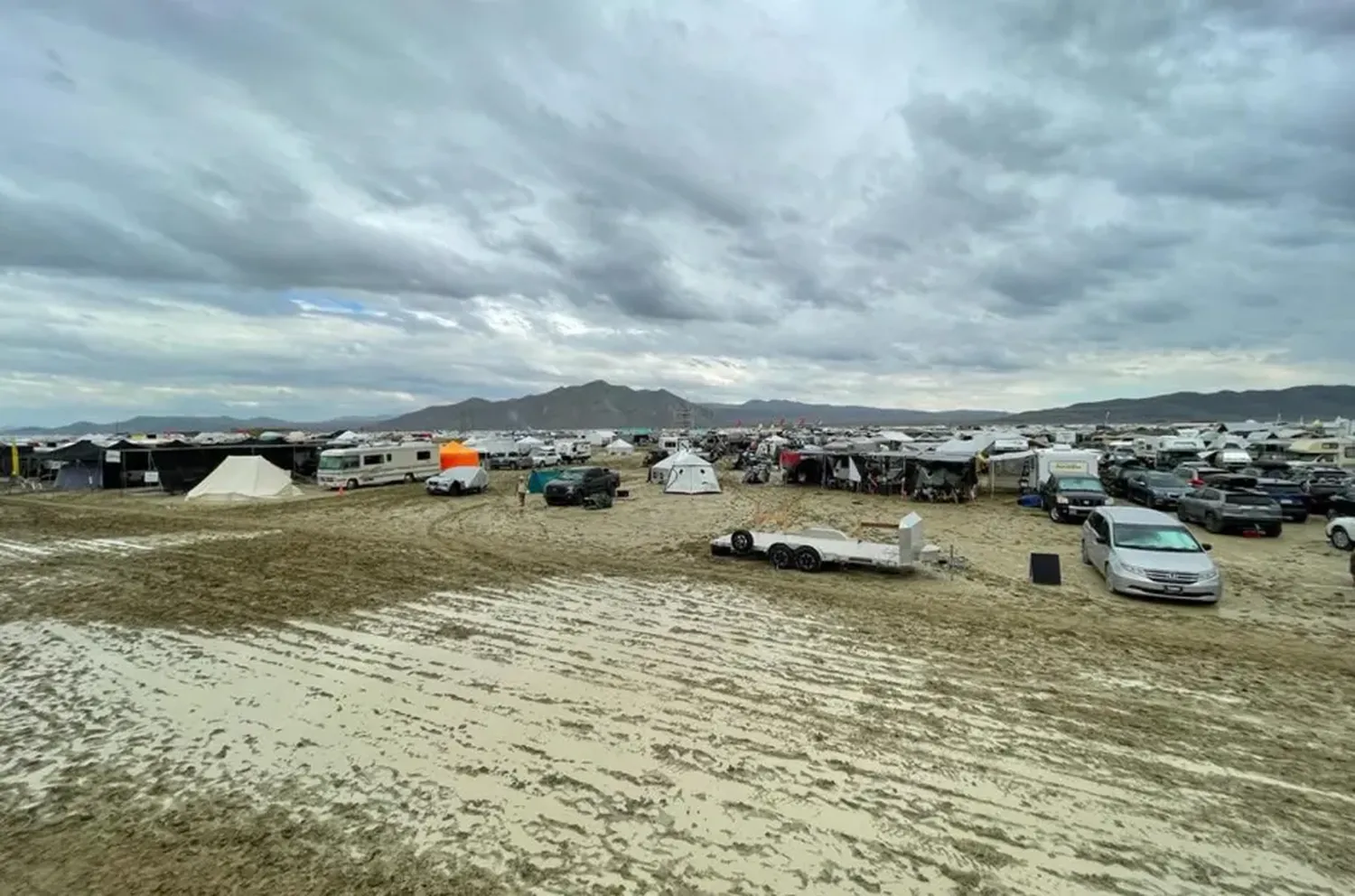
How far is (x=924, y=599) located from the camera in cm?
1190

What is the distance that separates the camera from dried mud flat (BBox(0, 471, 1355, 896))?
4324 millimetres

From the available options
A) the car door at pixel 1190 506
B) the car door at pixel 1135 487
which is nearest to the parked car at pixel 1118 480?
the car door at pixel 1135 487

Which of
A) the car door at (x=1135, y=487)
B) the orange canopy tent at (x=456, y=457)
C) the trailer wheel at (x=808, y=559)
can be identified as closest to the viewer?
the trailer wheel at (x=808, y=559)

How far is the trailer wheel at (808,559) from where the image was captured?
562 inches

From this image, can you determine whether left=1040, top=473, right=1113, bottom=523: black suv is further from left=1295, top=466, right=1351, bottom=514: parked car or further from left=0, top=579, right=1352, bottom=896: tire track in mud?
left=0, top=579, right=1352, bottom=896: tire track in mud

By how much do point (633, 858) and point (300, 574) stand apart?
12305 mm

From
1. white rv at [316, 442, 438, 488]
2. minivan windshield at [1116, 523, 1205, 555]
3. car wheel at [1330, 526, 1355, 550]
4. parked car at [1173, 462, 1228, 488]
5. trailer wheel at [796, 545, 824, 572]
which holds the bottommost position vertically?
car wheel at [1330, 526, 1355, 550]

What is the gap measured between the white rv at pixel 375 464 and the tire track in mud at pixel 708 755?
1099 inches

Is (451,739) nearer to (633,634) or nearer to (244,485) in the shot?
(633,634)

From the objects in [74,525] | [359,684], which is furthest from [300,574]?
[74,525]

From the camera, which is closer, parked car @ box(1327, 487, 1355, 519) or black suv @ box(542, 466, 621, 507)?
parked car @ box(1327, 487, 1355, 519)

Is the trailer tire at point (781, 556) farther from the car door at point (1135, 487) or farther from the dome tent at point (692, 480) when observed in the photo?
the car door at point (1135, 487)

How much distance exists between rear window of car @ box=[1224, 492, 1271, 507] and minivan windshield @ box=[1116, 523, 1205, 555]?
9204 millimetres

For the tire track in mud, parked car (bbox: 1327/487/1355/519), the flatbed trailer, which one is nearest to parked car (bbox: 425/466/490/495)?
the flatbed trailer
